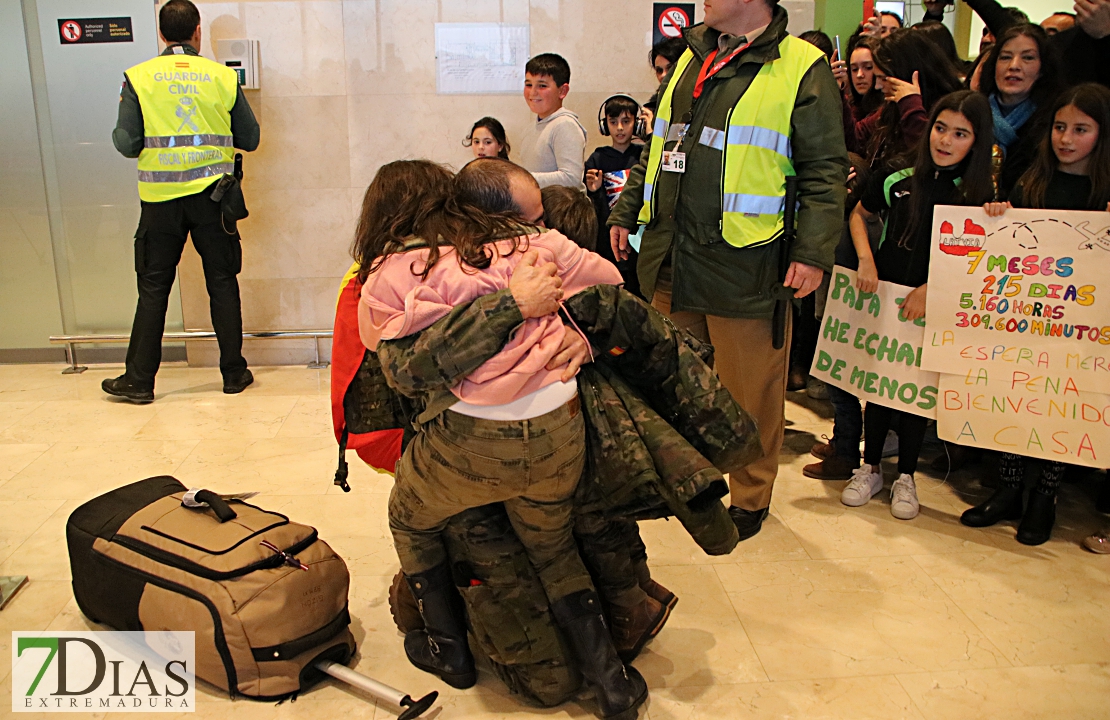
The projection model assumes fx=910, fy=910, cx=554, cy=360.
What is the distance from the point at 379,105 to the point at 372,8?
0.47 meters

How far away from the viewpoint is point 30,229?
4.91 m

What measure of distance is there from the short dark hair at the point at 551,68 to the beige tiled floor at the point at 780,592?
181 cm

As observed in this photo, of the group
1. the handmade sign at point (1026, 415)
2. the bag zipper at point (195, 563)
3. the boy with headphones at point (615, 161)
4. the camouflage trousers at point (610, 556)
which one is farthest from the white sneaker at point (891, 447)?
the bag zipper at point (195, 563)

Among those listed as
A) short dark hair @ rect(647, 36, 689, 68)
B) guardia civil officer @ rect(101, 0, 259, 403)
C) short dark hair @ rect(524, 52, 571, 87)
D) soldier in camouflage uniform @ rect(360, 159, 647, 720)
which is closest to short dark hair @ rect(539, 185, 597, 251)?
soldier in camouflage uniform @ rect(360, 159, 647, 720)

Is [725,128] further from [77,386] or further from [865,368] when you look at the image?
[77,386]

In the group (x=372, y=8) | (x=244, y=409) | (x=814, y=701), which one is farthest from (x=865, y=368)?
(x=372, y=8)

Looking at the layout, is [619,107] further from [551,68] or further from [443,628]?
[443,628]

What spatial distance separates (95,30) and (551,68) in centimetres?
248

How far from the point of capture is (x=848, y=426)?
3295 mm

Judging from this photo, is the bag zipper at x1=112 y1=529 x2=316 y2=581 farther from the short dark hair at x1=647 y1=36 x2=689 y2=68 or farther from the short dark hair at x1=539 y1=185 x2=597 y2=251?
the short dark hair at x1=647 y1=36 x2=689 y2=68

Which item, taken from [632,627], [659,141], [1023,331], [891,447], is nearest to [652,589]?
[632,627]

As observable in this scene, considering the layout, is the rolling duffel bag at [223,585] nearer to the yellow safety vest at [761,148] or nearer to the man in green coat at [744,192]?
the man in green coat at [744,192]

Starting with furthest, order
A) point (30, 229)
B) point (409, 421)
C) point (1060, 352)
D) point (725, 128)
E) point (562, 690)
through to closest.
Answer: point (30, 229)
point (1060, 352)
point (725, 128)
point (409, 421)
point (562, 690)

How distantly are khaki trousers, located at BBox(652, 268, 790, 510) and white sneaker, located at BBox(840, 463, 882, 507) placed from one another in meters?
0.40
